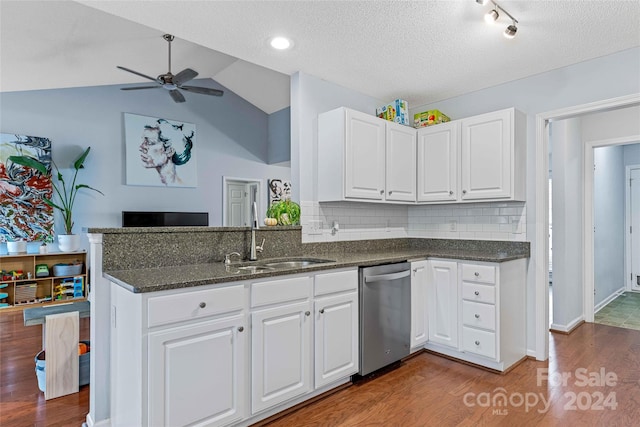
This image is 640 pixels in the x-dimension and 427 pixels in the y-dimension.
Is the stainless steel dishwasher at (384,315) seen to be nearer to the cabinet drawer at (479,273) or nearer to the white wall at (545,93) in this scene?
→ the cabinet drawer at (479,273)

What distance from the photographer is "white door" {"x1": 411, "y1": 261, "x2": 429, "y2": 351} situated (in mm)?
3017

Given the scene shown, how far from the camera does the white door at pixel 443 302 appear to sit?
3.01 meters

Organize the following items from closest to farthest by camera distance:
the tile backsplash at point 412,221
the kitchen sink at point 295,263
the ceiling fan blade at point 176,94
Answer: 1. the kitchen sink at point 295,263
2. the tile backsplash at point 412,221
3. the ceiling fan blade at point 176,94

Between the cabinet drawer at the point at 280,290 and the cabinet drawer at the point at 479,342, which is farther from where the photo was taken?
the cabinet drawer at the point at 479,342

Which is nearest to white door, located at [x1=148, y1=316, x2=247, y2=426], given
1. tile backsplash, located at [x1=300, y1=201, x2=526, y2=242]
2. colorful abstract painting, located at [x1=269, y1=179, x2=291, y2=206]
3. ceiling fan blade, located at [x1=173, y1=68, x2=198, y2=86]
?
tile backsplash, located at [x1=300, y1=201, x2=526, y2=242]

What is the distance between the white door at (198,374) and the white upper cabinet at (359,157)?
1.52 metres

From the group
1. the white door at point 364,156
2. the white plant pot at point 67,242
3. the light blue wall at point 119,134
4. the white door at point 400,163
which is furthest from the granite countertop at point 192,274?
the light blue wall at point 119,134

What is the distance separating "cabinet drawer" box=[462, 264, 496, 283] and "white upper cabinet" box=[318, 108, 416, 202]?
3.04 ft

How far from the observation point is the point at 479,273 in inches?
112

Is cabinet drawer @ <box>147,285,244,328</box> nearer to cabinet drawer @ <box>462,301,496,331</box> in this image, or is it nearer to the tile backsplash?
the tile backsplash

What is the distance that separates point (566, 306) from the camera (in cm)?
376

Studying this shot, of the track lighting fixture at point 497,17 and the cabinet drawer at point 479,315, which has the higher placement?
the track lighting fixture at point 497,17

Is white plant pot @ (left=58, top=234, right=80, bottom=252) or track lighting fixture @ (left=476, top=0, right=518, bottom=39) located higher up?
track lighting fixture @ (left=476, top=0, right=518, bottom=39)

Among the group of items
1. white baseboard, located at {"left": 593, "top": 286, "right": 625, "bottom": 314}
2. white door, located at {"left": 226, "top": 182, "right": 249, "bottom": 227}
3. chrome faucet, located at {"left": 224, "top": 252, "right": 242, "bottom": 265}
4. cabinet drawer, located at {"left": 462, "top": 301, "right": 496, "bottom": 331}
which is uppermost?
white door, located at {"left": 226, "top": 182, "right": 249, "bottom": 227}
